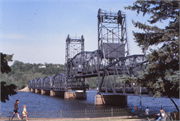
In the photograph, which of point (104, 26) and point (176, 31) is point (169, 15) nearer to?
point (176, 31)

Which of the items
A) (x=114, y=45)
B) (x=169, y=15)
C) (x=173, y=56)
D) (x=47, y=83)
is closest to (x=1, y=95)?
(x=173, y=56)

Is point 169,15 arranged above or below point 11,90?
above

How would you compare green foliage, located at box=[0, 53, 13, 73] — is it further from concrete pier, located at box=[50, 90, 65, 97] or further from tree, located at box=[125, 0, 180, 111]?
concrete pier, located at box=[50, 90, 65, 97]

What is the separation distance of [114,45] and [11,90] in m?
49.2

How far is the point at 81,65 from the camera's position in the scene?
8394cm

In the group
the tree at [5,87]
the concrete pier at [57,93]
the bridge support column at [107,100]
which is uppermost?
the tree at [5,87]

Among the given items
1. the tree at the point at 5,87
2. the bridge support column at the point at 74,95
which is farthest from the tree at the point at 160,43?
the bridge support column at the point at 74,95

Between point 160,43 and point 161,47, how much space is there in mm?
424

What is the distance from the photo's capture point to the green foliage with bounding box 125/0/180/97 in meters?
17.5

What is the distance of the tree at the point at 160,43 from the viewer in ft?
57.5

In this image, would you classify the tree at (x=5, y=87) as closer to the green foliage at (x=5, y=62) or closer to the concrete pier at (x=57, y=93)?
the green foliage at (x=5, y=62)

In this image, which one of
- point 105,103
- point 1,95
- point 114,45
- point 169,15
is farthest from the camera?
point 114,45

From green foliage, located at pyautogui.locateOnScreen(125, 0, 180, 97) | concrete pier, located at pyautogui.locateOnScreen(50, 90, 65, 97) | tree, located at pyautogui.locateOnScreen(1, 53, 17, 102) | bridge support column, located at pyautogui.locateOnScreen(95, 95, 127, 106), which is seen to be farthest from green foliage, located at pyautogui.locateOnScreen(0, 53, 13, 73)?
concrete pier, located at pyautogui.locateOnScreen(50, 90, 65, 97)

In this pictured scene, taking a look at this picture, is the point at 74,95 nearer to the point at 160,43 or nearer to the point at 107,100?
the point at 107,100
